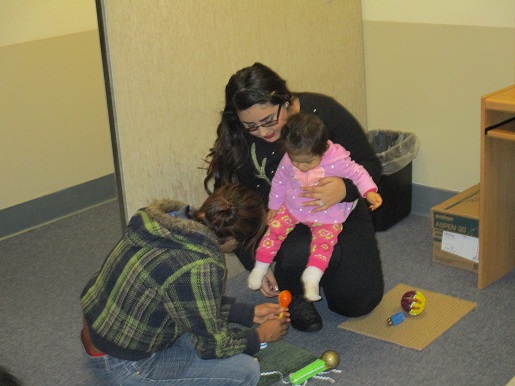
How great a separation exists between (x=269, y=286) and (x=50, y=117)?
1.75m

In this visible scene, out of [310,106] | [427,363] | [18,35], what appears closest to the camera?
[427,363]

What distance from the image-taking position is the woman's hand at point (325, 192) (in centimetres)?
268

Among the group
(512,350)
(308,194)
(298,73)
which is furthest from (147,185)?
(512,350)

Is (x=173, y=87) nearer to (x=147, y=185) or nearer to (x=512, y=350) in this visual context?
(x=147, y=185)

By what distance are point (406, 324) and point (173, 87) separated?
1198 millimetres

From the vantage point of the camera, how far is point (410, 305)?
9.28 ft

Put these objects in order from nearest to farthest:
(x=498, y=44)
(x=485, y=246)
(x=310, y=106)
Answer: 1. (x=310, y=106)
2. (x=485, y=246)
3. (x=498, y=44)

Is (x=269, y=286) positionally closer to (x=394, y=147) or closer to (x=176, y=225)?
(x=176, y=225)

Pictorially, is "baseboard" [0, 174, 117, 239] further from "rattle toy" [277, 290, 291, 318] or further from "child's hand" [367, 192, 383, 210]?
"child's hand" [367, 192, 383, 210]

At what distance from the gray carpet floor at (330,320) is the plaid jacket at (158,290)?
0.48 metres

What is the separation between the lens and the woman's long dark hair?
257 centimetres

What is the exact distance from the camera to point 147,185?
290 centimetres

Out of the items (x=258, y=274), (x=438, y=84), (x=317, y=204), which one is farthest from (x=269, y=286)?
(x=438, y=84)

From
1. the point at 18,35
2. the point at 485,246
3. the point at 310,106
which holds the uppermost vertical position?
the point at 18,35
